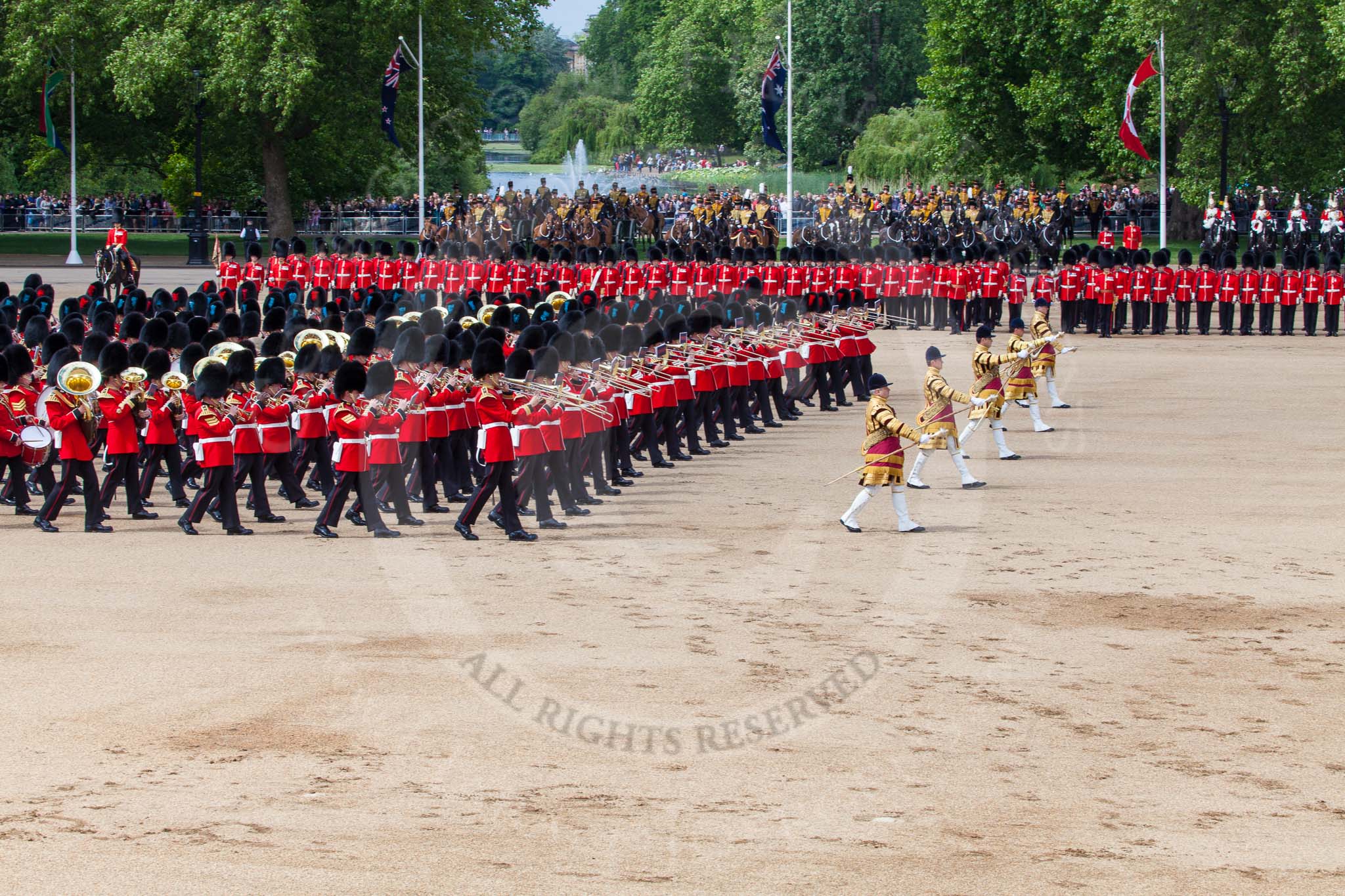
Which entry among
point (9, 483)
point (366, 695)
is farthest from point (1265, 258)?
point (366, 695)

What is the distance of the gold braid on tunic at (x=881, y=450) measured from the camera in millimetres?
13594

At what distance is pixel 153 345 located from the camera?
16578mm

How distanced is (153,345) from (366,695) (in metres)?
8.40

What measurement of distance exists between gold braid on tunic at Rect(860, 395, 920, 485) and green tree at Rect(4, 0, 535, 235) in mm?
30546

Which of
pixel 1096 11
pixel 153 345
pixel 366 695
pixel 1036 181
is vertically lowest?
pixel 366 695

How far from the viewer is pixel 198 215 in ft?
142

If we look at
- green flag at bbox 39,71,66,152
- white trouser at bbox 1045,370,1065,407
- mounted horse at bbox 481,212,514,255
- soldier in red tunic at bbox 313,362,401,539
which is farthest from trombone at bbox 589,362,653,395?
green flag at bbox 39,71,66,152

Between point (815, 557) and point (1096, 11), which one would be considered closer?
point (815, 557)

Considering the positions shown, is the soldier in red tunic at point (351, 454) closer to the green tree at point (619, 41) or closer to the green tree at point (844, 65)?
the green tree at point (844, 65)

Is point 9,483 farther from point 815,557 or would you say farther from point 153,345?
point 815,557

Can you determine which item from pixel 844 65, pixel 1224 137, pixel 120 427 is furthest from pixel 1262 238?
pixel 844 65

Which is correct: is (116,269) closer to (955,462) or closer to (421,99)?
(421,99)

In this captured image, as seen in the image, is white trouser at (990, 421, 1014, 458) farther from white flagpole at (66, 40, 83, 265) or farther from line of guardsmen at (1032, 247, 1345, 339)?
white flagpole at (66, 40, 83, 265)

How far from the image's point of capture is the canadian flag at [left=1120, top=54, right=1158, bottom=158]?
38062 mm
